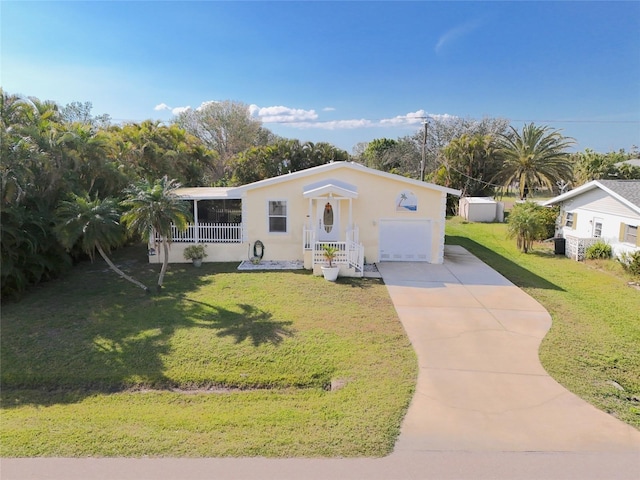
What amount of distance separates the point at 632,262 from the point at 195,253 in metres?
A: 15.6

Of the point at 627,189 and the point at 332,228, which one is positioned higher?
the point at 627,189

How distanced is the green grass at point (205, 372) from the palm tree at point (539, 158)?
25.6 m

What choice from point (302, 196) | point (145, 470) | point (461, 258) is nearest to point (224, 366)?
point (145, 470)

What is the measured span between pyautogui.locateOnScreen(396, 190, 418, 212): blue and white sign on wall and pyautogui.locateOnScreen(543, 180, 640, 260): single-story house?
301 inches

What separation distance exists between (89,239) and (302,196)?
713 cm

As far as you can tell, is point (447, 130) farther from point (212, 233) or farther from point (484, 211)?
point (212, 233)

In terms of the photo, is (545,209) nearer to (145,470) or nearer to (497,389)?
(497,389)

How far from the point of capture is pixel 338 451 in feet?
15.7

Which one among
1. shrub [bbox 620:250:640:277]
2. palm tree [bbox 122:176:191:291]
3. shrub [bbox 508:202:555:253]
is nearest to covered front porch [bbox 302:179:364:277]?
palm tree [bbox 122:176:191:291]

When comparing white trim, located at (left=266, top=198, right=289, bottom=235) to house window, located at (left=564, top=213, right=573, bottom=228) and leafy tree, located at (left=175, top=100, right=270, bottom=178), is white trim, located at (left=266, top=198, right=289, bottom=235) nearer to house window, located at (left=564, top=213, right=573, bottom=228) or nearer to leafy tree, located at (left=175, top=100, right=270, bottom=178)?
house window, located at (left=564, top=213, right=573, bottom=228)

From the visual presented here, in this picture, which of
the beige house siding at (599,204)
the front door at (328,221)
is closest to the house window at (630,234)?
the beige house siding at (599,204)

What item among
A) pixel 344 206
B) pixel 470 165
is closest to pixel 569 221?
pixel 344 206

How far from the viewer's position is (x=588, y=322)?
930 centimetres

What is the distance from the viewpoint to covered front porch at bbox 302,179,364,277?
43.4ft
